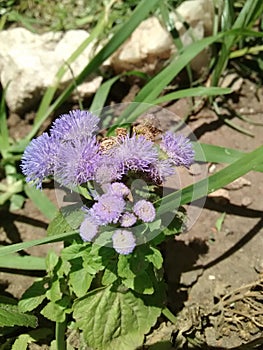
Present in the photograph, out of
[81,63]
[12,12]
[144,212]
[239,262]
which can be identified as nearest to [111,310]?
[144,212]

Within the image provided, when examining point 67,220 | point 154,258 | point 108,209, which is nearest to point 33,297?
point 67,220

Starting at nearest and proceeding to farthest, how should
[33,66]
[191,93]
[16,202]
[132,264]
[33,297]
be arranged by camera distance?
[132,264] → [33,297] → [191,93] → [16,202] → [33,66]

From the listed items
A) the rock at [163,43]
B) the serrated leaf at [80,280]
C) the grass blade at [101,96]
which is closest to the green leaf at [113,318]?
the serrated leaf at [80,280]

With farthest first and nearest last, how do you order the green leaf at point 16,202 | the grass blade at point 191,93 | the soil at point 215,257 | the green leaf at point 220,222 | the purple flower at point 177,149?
the green leaf at point 16,202
the green leaf at point 220,222
the grass blade at point 191,93
the soil at point 215,257
the purple flower at point 177,149

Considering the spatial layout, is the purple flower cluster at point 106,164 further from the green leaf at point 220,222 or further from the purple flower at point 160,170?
the green leaf at point 220,222

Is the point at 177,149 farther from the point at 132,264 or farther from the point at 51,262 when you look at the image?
the point at 51,262

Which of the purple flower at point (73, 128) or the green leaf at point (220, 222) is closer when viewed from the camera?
the purple flower at point (73, 128)
